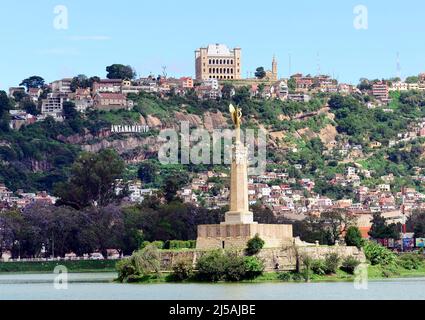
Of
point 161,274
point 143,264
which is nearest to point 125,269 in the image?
point 143,264

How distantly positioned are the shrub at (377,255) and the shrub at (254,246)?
38.2 ft

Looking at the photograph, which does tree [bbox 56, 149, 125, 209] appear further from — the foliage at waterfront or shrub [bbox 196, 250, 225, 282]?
shrub [bbox 196, 250, 225, 282]

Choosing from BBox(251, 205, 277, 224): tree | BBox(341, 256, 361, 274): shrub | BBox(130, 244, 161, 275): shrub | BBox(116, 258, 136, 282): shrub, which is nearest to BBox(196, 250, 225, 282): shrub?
BBox(130, 244, 161, 275): shrub

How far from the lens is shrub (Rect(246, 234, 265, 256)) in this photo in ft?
255

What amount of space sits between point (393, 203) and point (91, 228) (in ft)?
223

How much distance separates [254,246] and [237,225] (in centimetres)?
225

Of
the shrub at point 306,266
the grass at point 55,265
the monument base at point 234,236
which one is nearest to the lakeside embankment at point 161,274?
the grass at point 55,265

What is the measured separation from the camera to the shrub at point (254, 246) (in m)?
77.7

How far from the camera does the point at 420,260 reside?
101000mm

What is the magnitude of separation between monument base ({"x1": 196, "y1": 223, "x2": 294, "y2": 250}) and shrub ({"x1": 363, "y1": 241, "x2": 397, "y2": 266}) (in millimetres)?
8033

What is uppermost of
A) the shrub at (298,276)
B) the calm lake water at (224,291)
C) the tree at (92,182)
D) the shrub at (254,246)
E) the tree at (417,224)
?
the tree at (92,182)

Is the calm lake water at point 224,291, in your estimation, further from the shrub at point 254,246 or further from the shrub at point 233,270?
the shrub at point 254,246
